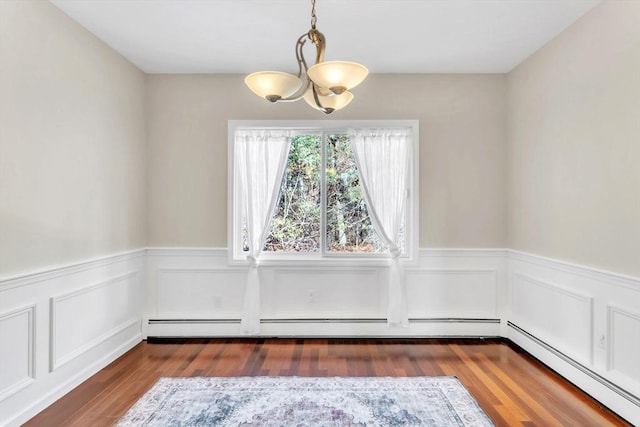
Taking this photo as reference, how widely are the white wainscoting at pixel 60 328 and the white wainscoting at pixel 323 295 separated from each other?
1.17 feet

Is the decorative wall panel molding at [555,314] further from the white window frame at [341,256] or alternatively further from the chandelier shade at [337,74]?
the chandelier shade at [337,74]

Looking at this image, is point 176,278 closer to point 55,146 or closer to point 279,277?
point 279,277

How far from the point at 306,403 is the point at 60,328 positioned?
181cm

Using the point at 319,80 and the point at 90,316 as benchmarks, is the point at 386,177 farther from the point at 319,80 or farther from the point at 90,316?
the point at 90,316

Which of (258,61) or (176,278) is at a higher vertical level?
(258,61)

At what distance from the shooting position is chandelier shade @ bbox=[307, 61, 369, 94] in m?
1.69

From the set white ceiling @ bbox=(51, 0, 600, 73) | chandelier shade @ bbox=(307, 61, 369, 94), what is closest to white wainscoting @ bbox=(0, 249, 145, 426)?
white ceiling @ bbox=(51, 0, 600, 73)

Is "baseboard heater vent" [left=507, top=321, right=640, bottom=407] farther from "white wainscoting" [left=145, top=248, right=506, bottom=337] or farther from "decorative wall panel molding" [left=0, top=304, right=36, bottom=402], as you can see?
"decorative wall panel molding" [left=0, top=304, right=36, bottom=402]

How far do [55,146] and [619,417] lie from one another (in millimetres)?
4117

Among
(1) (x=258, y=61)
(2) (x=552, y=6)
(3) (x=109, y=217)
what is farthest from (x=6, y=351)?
(2) (x=552, y=6)

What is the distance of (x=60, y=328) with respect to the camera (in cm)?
267

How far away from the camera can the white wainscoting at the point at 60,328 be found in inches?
88.7

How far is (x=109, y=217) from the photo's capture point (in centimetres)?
326

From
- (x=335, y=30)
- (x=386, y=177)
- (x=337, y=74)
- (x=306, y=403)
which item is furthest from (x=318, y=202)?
(x=337, y=74)
